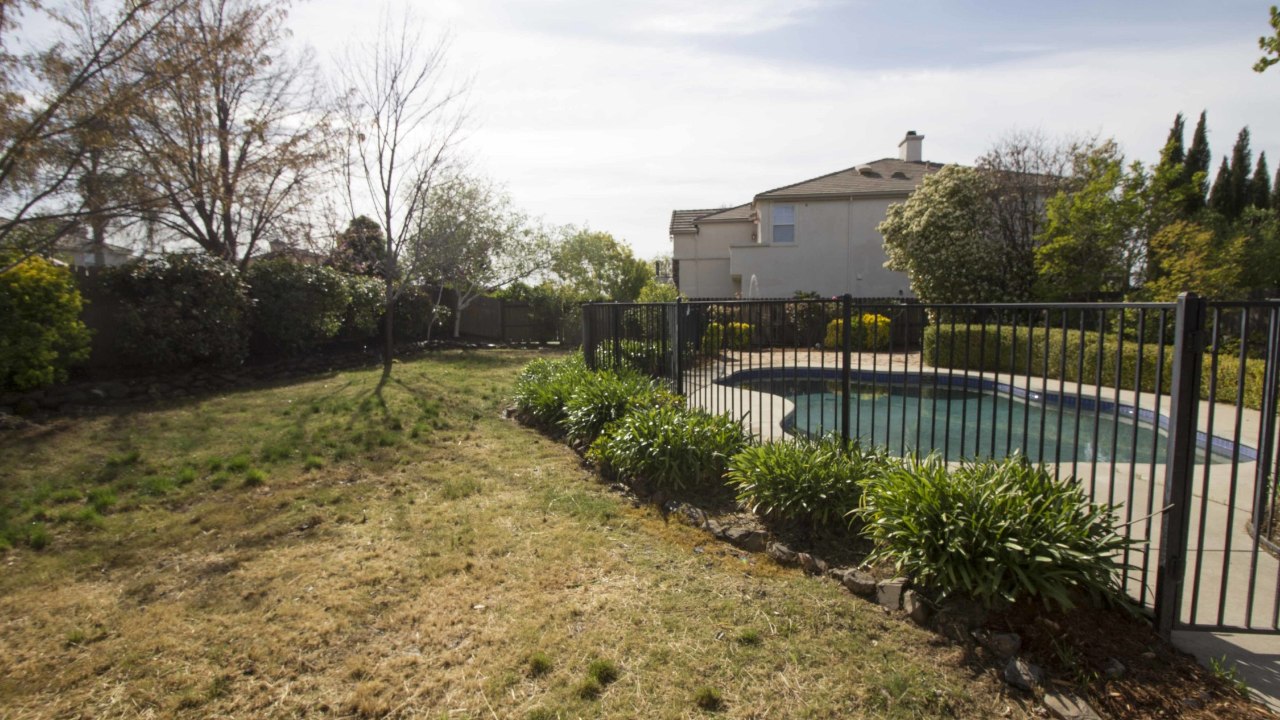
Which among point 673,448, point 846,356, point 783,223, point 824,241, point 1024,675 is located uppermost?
point 783,223

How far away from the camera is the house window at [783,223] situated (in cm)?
2173

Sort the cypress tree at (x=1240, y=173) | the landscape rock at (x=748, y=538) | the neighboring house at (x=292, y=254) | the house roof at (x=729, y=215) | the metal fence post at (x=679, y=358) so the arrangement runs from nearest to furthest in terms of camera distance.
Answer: the landscape rock at (x=748, y=538) → the metal fence post at (x=679, y=358) → the neighboring house at (x=292, y=254) → the house roof at (x=729, y=215) → the cypress tree at (x=1240, y=173)

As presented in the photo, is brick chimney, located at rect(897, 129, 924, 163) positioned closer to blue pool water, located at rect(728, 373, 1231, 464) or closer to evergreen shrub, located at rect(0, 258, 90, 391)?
blue pool water, located at rect(728, 373, 1231, 464)

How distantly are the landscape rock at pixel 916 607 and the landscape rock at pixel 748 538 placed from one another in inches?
40.2

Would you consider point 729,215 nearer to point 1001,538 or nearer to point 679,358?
point 679,358

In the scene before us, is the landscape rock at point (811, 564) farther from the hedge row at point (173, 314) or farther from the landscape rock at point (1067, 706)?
the hedge row at point (173, 314)

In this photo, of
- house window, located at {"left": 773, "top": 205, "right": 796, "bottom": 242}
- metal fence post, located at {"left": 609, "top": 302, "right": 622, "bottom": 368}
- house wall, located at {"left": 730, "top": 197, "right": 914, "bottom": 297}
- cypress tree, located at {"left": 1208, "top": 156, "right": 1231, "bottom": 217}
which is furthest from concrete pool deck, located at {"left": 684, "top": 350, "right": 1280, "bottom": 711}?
cypress tree, located at {"left": 1208, "top": 156, "right": 1231, "bottom": 217}

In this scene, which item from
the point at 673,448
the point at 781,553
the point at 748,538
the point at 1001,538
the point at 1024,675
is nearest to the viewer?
the point at 1024,675

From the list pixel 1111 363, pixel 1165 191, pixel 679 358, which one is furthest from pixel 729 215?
pixel 679 358

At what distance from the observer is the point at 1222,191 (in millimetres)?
26562

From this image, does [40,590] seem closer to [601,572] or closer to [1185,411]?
[601,572]

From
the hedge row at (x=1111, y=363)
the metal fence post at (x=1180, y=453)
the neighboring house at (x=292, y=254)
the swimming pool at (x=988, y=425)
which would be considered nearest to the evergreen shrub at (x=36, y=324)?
the neighboring house at (x=292, y=254)

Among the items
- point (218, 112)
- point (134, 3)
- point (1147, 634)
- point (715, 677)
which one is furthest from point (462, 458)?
point (218, 112)

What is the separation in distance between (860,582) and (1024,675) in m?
0.92
